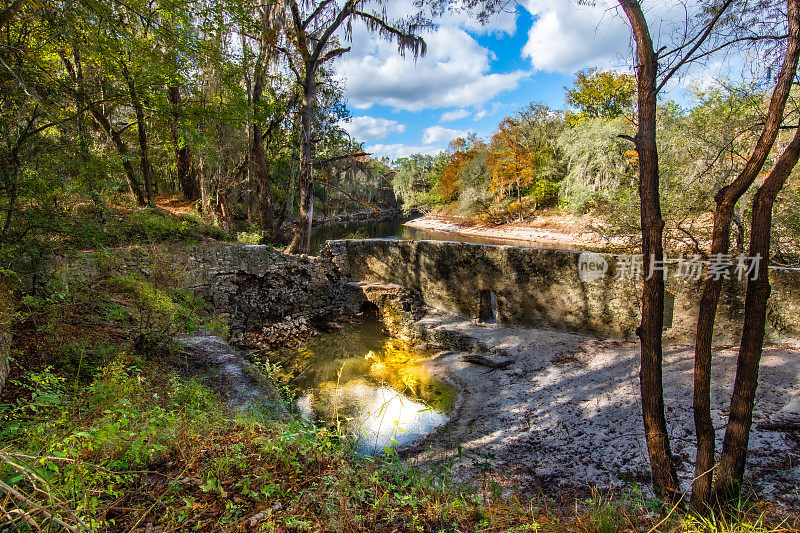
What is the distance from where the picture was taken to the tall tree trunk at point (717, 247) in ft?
8.60

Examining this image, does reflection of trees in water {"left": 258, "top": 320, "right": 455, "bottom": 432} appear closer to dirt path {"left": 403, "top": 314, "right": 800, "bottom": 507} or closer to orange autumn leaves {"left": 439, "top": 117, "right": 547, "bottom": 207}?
dirt path {"left": 403, "top": 314, "right": 800, "bottom": 507}

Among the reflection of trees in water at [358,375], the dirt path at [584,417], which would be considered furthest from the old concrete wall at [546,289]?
the reflection of trees in water at [358,375]

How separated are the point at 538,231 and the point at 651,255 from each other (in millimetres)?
22912

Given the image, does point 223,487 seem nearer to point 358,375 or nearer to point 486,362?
point 358,375

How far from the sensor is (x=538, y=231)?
24.7m

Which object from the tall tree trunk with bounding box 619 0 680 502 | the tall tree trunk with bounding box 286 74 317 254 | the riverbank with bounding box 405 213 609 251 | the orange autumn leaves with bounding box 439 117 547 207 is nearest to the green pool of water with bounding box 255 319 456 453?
the tall tree trunk with bounding box 619 0 680 502

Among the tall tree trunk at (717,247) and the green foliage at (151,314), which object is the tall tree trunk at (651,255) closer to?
the tall tree trunk at (717,247)

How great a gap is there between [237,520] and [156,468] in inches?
30.9

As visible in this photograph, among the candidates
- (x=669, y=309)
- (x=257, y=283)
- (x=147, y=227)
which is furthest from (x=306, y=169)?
(x=669, y=309)

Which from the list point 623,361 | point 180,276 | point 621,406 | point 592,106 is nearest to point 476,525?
point 621,406

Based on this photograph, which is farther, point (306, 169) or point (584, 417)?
point (306, 169)

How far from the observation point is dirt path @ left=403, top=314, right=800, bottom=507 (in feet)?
12.4

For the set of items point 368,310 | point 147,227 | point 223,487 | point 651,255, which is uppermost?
point 147,227

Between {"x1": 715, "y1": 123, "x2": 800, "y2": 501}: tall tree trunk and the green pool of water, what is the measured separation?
9.69 feet
